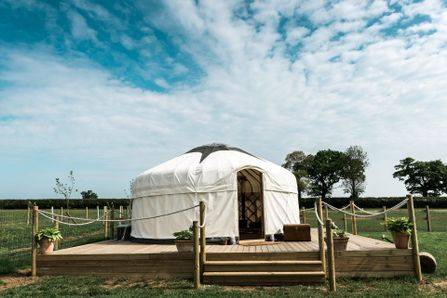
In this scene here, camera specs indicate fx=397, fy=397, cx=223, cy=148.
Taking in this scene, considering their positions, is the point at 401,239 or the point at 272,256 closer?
the point at 401,239

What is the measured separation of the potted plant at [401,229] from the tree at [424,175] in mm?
46012

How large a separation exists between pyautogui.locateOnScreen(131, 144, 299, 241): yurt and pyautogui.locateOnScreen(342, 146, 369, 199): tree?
1437 inches

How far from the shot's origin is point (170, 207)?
337 inches

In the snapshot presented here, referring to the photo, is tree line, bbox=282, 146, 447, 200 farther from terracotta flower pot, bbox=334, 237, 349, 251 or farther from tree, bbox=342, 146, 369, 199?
terracotta flower pot, bbox=334, 237, 349, 251

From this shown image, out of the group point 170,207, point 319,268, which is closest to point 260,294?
point 319,268

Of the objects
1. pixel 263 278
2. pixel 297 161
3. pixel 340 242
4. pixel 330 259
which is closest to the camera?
pixel 330 259

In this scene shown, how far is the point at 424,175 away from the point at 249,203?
43384 millimetres

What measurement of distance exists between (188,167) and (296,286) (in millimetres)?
3791

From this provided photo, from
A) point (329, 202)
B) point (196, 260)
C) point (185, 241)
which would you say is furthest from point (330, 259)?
point (329, 202)

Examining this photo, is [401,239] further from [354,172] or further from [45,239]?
[354,172]

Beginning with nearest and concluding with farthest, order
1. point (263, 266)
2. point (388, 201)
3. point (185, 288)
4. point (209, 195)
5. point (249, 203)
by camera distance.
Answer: point (185, 288) < point (263, 266) < point (209, 195) < point (249, 203) < point (388, 201)

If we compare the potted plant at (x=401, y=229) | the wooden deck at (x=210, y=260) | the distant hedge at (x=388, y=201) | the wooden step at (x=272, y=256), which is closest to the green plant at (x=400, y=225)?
the potted plant at (x=401, y=229)

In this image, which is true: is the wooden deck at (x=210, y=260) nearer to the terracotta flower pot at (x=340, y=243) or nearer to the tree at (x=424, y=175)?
the terracotta flower pot at (x=340, y=243)

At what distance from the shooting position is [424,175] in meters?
47.9
